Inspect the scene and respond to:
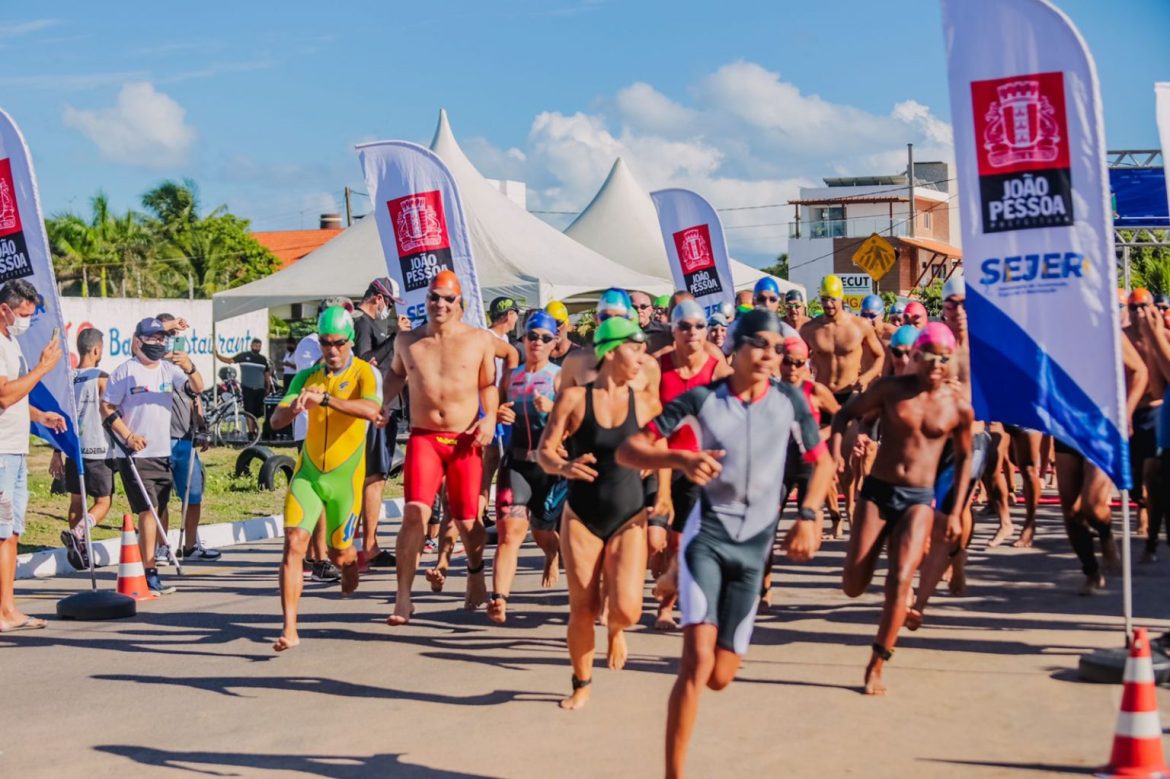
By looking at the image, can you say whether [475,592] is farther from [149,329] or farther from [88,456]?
[88,456]

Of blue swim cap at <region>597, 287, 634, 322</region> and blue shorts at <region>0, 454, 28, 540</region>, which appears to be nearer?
blue swim cap at <region>597, 287, 634, 322</region>

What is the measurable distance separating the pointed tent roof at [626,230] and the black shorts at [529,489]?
928 inches

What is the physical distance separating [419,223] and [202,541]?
3880 mm

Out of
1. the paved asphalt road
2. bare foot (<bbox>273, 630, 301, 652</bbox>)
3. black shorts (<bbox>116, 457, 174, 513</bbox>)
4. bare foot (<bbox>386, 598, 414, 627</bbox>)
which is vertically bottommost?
the paved asphalt road

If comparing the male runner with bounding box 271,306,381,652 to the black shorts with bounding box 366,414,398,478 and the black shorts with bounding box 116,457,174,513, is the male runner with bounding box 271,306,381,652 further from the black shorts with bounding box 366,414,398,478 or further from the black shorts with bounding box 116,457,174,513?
the black shorts with bounding box 116,457,174,513

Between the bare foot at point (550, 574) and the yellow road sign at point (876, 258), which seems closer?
the bare foot at point (550, 574)

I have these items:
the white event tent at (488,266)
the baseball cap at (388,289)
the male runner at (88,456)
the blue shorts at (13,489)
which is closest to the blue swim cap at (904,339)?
the baseball cap at (388,289)

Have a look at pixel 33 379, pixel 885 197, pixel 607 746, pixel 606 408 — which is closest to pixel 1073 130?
pixel 606 408

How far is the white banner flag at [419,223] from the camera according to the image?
12453 millimetres

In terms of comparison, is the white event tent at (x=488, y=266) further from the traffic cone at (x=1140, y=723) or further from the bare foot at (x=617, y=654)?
the traffic cone at (x=1140, y=723)

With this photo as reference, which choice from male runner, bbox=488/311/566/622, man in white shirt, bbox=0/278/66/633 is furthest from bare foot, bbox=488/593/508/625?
man in white shirt, bbox=0/278/66/633

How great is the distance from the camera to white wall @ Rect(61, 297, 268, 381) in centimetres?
2833

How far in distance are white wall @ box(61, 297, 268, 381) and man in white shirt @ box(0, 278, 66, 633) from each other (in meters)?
18.0

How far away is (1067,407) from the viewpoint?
300 inches
